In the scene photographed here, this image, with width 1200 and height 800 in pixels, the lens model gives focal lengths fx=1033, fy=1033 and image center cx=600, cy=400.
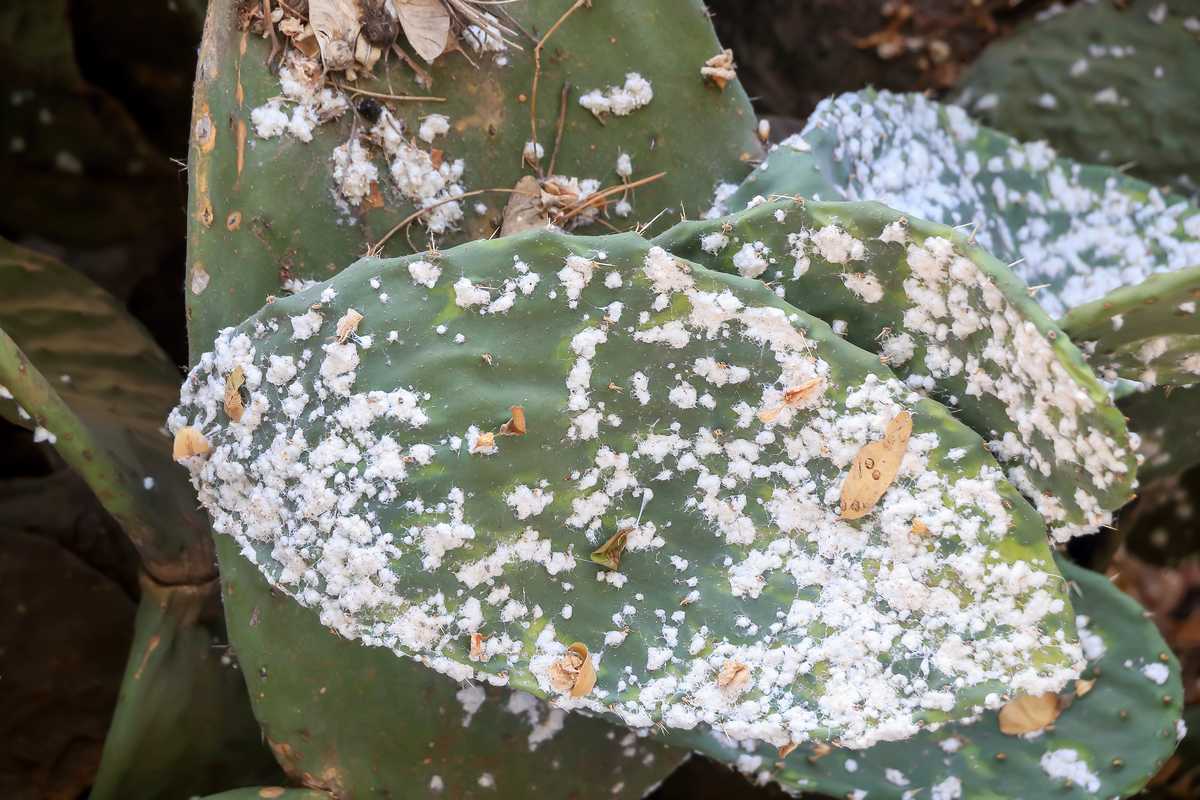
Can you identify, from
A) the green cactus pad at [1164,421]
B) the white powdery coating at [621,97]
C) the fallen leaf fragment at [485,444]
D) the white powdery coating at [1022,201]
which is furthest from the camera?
the green cactus pad at [1164,421]

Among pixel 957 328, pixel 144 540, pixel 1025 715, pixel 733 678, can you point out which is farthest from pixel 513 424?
pixel 1025 715

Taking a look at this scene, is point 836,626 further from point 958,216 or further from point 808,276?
point 958,216

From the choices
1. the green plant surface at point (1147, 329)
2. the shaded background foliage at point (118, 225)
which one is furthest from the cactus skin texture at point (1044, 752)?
the shaded background foliage at point (118, 225)

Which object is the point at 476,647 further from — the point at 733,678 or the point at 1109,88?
the point at 1109,88

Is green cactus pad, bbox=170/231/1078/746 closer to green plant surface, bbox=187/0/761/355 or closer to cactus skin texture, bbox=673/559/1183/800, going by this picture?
green plant surface, bbox=187/0/761/355

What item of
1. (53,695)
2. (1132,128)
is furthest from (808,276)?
(53,695)

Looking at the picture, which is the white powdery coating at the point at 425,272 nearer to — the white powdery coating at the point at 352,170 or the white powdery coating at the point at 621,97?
the white powdery coating at the point at 352,170

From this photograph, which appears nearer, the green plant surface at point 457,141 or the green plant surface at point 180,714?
the green plant surface at point 457,141

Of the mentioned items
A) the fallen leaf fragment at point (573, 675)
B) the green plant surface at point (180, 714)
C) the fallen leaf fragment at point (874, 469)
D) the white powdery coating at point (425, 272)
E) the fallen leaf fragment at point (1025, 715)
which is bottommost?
the fallen leaf fragment at point (1025, 715)
